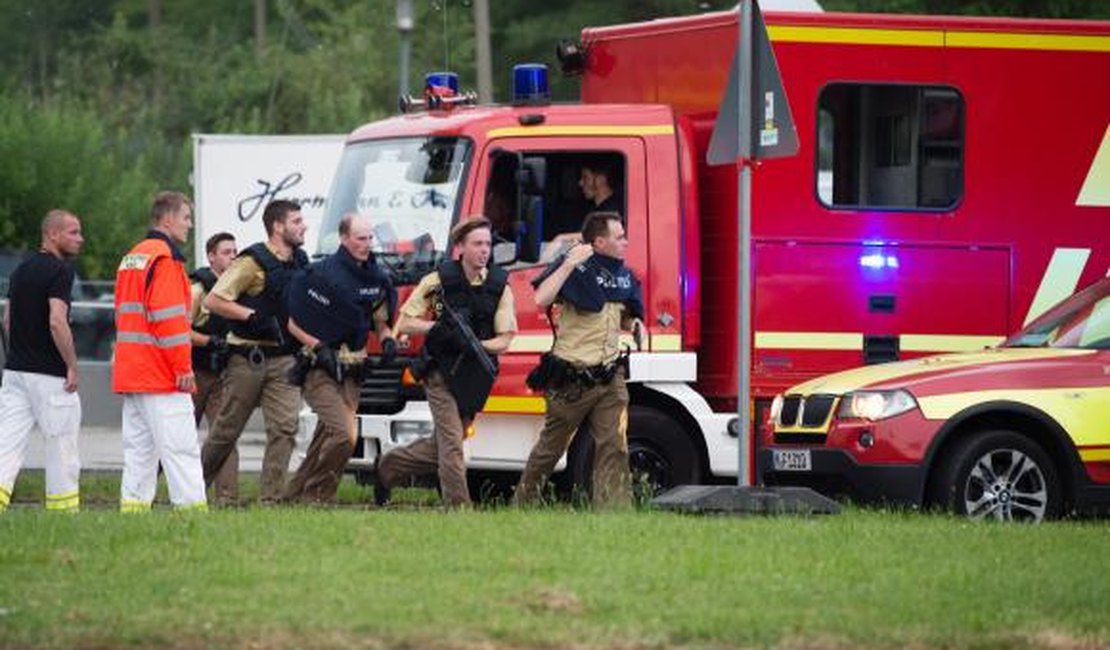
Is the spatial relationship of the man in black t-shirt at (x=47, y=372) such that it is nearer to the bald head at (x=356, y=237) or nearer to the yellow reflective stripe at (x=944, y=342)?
the bald head at (x=356, y=237)

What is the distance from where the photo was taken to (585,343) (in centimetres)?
1458

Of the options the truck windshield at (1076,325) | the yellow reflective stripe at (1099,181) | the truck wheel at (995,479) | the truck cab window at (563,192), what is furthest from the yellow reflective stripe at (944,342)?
the truck cab window at (563,192)

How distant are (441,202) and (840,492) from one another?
3.16 metres

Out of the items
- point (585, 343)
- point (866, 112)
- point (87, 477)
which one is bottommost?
point (87, 477)

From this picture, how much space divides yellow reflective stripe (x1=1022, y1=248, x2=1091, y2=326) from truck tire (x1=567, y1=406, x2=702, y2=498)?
2268 mm

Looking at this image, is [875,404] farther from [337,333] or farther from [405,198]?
[405,198]

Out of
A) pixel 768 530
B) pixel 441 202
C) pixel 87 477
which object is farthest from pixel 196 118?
pixel 768 530

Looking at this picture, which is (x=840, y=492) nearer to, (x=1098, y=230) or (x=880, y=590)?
(x=1098, y=230)

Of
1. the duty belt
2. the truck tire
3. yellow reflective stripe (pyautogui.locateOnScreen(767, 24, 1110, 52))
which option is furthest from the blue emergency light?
the duty belt

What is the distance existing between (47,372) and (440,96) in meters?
3.52

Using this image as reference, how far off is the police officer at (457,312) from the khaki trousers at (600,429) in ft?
1.47

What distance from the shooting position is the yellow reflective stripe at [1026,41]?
16.2m

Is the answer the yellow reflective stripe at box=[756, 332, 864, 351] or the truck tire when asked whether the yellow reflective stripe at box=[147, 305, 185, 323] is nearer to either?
the truck tire

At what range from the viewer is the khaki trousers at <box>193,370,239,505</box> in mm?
16438
